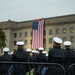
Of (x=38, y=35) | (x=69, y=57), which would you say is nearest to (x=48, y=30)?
(x=38, y=35)

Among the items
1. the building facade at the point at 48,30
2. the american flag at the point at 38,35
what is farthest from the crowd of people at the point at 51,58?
the building facade at the point at 48,30

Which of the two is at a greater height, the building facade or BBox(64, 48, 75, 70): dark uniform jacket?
the building facade

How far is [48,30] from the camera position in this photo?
79188 mm

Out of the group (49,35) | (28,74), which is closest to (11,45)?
(49,35)

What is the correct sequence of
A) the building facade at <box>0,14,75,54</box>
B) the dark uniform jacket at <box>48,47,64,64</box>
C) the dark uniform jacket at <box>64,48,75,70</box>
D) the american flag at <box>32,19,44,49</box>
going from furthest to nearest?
1. the building facade at <box>0,14,75,54</box>
2. the american flag at <box>32,19,44,49</box>
3. the dark uniform jacket at <box>64,48,75,70</box>
4. the dark uniform jacket at <box>48,47,64,64</box>

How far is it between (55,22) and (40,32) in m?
20.3

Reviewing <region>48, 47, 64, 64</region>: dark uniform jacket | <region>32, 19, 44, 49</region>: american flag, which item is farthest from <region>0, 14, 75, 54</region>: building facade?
<region>48, 47, 64, 64</region>: dark uniform jacket

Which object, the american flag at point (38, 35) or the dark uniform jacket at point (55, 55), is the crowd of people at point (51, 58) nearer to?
the dark uniform jacket at point (55, 55)

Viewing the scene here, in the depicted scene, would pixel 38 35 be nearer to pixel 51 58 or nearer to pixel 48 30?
pixel 48 30

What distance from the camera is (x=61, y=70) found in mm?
6742

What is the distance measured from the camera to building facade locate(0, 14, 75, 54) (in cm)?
7438

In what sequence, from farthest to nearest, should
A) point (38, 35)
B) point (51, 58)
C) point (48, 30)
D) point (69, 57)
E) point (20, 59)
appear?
point (48, 30) < point (38, 35) < point (20, 59) < point (69, 57) < point (51, 58)

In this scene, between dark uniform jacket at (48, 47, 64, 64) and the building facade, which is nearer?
dark uniform jacket at (48, 47, 64, 64)

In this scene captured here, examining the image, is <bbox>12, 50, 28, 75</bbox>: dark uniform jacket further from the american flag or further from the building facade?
the building facade
